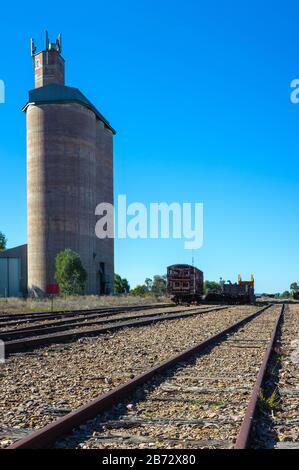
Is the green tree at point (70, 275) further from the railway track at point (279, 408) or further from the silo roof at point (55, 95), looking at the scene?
the railway track at point (279, 408)

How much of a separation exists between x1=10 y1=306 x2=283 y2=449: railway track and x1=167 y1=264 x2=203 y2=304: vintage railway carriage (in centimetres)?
3394

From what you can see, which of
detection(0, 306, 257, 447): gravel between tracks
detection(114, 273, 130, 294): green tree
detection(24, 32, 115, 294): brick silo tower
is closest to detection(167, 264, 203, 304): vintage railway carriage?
detection(0, 306, 257, 447): gravel between tracks

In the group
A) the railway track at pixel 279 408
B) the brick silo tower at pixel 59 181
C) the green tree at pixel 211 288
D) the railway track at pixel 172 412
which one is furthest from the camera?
the brick silo tower at pixel 59 181

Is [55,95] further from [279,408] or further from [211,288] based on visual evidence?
[279,408]

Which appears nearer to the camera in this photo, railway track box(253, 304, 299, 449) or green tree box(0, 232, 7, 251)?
railway track box(253, 304, 299, 449)

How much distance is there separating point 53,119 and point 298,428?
243 feet

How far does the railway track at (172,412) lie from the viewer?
4949 millimetres

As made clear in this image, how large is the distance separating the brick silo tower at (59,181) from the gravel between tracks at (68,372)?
6037cm

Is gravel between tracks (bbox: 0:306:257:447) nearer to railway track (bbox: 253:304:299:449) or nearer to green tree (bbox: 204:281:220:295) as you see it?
railway track (bbox: 253:304:299:449)

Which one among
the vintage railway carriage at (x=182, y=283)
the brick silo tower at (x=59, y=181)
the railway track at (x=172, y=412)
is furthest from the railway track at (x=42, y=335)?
the brick silo tower at (x=59, y=181)

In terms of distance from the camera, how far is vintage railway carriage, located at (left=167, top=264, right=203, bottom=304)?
1730 inches

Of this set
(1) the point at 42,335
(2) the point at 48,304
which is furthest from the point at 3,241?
(1) the point at 42,335

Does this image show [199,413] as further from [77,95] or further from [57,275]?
[77,95]
